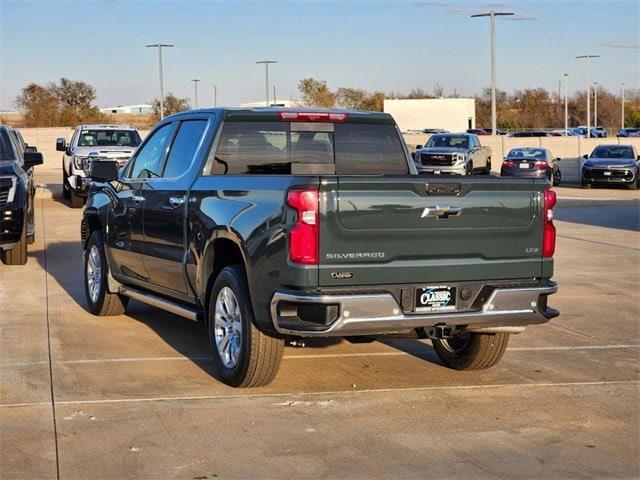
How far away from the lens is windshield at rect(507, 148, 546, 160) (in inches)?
1479

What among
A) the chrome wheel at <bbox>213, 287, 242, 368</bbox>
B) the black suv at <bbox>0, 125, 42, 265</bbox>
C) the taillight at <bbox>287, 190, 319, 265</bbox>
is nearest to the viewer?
the taillight at <bbox>287, 190, 319, 265</bbox>

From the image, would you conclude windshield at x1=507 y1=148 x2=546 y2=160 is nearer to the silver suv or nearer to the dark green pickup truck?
the silver suv

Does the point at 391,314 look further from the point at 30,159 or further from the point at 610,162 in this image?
the point at 610,162

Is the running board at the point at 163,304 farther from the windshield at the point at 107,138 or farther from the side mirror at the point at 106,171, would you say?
the windshield at the point at 107,138

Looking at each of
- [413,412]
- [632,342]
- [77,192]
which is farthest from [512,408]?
[77,192]

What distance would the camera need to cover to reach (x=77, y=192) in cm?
2461

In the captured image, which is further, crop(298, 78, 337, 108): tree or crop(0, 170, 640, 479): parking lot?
crop(298, 78, 337, 108): tree

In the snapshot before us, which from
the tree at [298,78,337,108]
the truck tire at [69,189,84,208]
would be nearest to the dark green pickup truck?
the truck tire at [69,189,84,208]

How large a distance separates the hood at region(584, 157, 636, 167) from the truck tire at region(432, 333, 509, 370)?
2941cm

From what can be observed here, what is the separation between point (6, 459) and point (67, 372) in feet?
6.91

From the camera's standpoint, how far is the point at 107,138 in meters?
26.4

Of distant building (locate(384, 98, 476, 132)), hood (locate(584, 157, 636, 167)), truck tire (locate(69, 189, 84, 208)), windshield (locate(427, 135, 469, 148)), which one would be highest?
distant building (locate(384, 98, 476, 132))

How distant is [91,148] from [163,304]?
1717 cm

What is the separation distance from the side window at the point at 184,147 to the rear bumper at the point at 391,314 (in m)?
2.19
